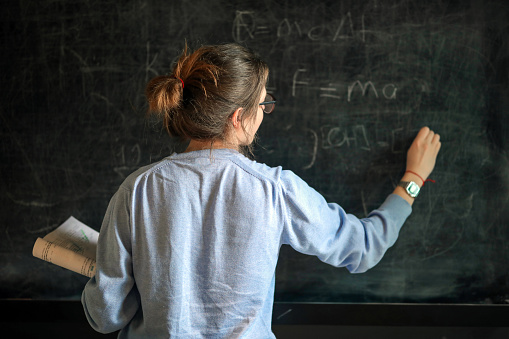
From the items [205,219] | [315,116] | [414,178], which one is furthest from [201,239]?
[414,178]

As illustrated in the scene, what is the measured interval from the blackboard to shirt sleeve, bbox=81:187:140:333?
0.51 metres

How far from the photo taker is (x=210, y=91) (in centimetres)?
92

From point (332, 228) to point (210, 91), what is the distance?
0.43m

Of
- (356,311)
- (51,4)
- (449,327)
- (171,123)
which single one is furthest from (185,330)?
(51,4)

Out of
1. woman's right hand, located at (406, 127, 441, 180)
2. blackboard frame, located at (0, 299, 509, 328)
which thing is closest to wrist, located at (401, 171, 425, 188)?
woman's right hand, located at (406, 127, 441, 180)

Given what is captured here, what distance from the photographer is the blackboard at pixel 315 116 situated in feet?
4.57

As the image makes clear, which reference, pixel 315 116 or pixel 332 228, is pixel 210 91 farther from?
pixel 315 116

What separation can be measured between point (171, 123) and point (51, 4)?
749 mm

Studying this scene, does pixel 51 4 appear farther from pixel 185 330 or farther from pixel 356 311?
pixel 356 311

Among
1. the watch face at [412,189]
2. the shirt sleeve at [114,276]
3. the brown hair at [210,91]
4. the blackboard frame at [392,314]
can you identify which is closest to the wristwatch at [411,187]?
the watch face at [412,189]

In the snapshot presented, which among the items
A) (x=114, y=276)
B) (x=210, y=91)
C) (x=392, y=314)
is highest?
(x=210, y=91)

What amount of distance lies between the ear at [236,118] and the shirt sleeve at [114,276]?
28 centimetres

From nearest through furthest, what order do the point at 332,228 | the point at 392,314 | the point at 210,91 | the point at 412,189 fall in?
the point at 210,91 < the point at 332,228 < the point at 412,189 < the point at 392,314

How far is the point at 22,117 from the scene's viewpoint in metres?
1.44
